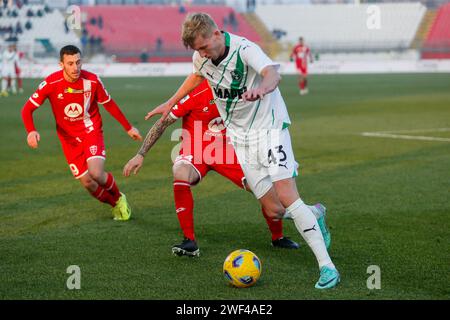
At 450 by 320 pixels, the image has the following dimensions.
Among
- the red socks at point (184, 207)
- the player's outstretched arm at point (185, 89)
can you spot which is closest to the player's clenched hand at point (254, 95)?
the player's outstretched arm at point (185, 89)

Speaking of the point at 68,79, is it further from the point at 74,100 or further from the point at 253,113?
the point at 253,113

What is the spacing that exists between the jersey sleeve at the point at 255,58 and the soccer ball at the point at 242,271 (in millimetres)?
1497

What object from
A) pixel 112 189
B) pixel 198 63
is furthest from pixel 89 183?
pixel 198 63

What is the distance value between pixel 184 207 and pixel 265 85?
2.28 meters

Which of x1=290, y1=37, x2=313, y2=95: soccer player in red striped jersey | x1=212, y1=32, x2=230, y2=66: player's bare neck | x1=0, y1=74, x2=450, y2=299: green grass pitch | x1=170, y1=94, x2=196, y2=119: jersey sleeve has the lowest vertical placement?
x1=290, y1=37, x2=313, y2=95: soccer player in red striped jersey

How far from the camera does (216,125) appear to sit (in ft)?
26.5

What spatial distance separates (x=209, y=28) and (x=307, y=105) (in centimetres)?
2098

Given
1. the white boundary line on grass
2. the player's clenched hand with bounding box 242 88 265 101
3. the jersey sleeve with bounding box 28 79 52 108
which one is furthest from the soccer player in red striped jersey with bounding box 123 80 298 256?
the white boundary line on grass

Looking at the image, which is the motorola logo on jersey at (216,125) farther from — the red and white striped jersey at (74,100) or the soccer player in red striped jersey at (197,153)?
the red and white striped jersey at (74,100)

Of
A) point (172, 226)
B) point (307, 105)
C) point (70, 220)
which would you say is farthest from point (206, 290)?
point (307, 105)

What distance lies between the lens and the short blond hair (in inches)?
228

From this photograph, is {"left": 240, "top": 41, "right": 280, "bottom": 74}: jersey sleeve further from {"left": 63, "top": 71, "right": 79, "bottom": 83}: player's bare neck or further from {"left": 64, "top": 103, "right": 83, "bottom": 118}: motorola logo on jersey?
{"left": 64, "top": 103, "right": 83, "bottom": 118}: motorola logo on jersey

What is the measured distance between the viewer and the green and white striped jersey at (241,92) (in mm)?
6102

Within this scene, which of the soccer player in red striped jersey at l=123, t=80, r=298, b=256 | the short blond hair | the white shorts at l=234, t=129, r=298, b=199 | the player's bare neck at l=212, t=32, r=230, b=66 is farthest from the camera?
the soccer player in red striped jersey at l=123, t=80, r=298, b=256
